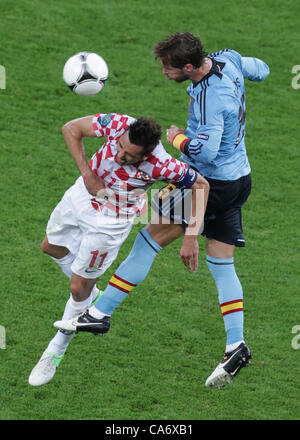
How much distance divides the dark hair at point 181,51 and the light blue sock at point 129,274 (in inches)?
54.6

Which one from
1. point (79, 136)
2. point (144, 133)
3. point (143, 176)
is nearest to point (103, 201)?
point (143, 176)

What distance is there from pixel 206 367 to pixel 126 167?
202 centimetres

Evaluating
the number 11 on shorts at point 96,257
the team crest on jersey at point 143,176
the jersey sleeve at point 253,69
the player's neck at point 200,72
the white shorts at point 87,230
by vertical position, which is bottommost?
the number 11 on shorts at point 96,257

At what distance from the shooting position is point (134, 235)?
9273mm

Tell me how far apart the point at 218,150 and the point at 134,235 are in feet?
9.57

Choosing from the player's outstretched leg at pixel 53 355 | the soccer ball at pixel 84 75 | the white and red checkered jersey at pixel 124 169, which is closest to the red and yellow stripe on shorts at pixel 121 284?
the player's outstretched leg at pixel 53 355

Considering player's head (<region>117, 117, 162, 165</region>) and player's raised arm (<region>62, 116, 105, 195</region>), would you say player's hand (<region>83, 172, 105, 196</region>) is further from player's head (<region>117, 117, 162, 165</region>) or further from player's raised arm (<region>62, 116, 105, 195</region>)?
player's head (<region>117, 117, 162, 165</region>)

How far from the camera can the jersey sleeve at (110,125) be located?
6.21 meters

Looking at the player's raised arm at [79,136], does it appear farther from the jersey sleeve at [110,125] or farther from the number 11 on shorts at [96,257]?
the number 11 on shorts at [96,257]

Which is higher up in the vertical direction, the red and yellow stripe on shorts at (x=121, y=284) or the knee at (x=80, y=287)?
the red and yellow stripe on shorts at (x=121, y=284)

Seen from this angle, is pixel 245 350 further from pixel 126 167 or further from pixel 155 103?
pixel 155 103

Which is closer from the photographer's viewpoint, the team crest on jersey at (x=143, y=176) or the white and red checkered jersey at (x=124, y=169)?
the white and red checkered jersey at (x=124, y=169)

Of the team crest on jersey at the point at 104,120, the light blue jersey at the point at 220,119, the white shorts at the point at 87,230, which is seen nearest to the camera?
the team crest on jersey at the point at 104,120

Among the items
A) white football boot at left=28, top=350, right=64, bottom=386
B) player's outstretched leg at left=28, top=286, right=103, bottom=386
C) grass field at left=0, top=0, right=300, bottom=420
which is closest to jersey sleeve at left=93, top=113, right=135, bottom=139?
player's outstretched leg at left=28, top=286, right=103, bottom=386
